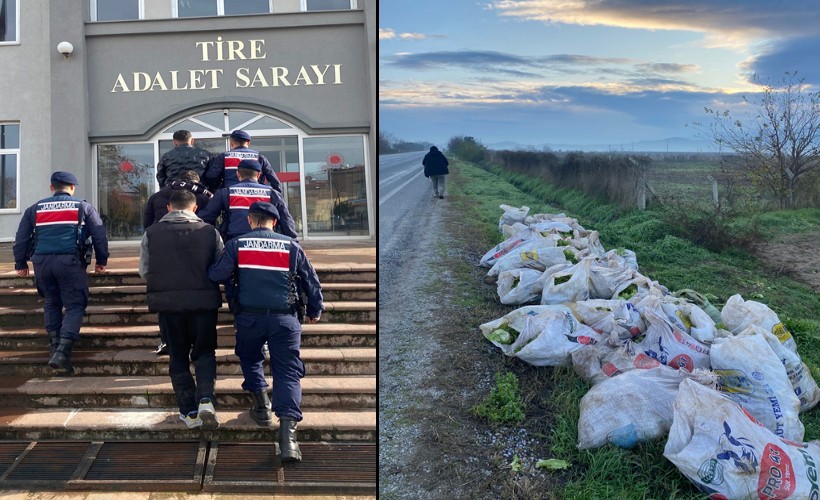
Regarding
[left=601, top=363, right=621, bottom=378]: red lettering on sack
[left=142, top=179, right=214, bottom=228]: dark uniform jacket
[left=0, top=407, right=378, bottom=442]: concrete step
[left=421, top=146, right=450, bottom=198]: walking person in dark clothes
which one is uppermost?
[left=421, top=146, right=450, bottom=198]: walking person in dark clothes

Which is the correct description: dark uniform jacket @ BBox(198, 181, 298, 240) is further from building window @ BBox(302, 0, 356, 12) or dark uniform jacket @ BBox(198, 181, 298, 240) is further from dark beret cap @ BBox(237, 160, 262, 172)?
building window @ BBox(302, 0, 356, 12)

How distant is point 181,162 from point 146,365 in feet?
5.26

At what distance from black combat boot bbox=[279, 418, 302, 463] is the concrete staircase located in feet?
0.81

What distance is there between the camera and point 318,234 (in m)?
10.3

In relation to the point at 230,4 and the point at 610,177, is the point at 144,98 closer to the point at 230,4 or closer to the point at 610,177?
the point at 230,4

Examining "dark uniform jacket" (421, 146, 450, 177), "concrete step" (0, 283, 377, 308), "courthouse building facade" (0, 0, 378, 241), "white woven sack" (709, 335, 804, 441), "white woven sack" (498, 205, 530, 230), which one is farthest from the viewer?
"courthouse building facade" (0, 0, 378, 241)

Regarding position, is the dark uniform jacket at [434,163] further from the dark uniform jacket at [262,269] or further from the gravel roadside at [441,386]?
the dark uniform jacket at [262,269]

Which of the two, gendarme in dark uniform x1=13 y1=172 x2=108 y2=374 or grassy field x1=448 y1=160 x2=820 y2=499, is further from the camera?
gendarme in dark uniform x1=13 y1=172 x2=108 y2=374

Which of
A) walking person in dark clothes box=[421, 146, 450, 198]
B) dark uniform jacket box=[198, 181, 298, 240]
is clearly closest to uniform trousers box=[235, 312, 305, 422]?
dark uniform jacket box=[198, 181, 298, 240]

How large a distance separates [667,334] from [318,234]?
6866mm

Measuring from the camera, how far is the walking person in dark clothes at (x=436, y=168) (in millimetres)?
6918

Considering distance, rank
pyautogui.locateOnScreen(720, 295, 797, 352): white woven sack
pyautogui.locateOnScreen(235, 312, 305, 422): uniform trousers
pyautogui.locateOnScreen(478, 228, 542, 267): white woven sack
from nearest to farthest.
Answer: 1. pyautogui.locateOnScreen(235, 312, 305, 422): uniform trousers
2. pyautogui.locateOnScreen(720, 295, 797, 352): white woven sack
3. pyautogui.locateOnScreen(478, 228, 542, 267): white woven sack

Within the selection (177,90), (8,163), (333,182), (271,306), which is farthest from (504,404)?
(8,163)

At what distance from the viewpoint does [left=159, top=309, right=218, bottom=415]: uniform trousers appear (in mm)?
4281
